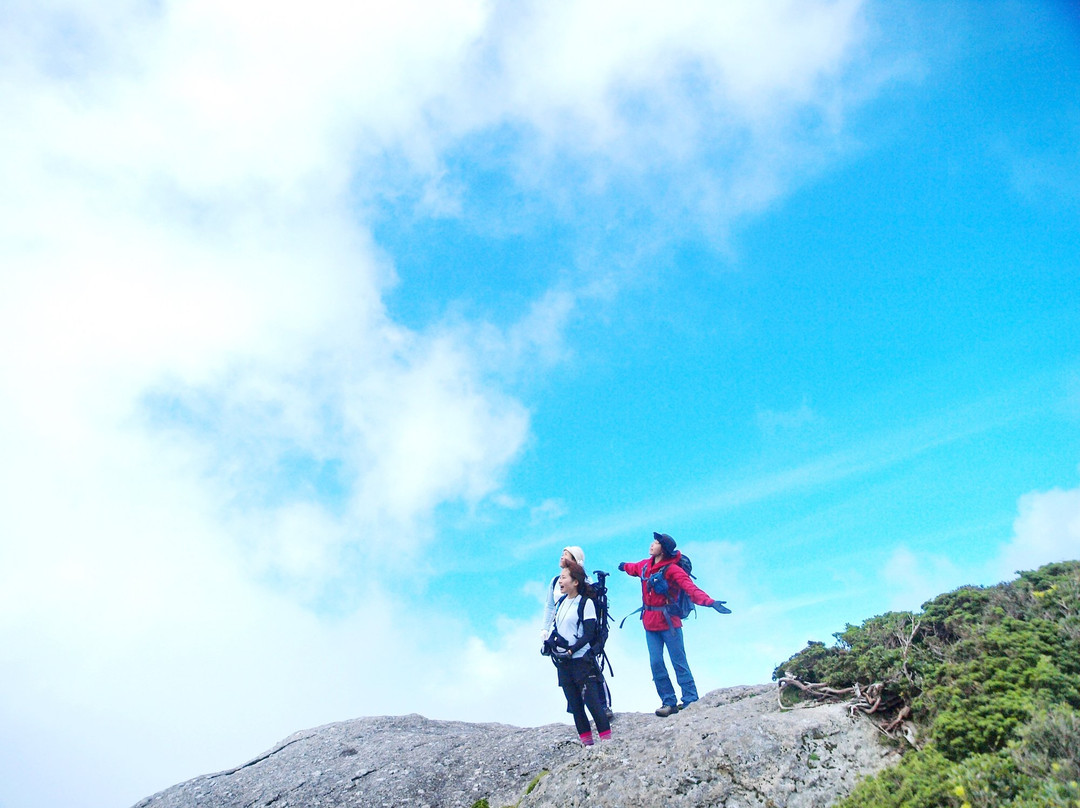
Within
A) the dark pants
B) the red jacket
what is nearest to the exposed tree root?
the red jacket

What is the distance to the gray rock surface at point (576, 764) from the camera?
873 cm

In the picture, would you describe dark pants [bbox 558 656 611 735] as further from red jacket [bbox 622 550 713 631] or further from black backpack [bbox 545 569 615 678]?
red jacket [bbox 622 550 713 631]

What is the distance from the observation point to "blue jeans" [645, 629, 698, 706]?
42.8 feet

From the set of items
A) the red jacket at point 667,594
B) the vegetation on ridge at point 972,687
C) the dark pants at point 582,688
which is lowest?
the vegetation on ridge at point 972,687

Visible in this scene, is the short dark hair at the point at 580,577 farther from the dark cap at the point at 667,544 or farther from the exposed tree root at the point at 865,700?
the exposed tree root at the point at 865,700

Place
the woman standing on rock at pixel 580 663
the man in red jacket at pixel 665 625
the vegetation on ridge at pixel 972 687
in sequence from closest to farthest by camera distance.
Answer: the vegetation on ridge at pixel 972 687 < the woman standing on rock at pixel 580 663 < the man in red jacket at pixel 665 625

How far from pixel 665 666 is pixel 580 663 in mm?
2640

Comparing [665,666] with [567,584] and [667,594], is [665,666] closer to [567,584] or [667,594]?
[667,594]

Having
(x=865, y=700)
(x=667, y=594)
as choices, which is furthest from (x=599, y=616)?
(x=865, y=700)

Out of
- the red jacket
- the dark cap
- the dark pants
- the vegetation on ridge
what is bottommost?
the vegetation on ridge

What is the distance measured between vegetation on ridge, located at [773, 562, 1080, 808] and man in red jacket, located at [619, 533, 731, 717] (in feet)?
7.49

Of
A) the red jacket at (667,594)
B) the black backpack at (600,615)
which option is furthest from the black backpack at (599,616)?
the red jacket at (667,594)

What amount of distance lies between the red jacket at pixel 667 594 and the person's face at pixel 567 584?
2073 mm

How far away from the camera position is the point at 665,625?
12992 millimetres
